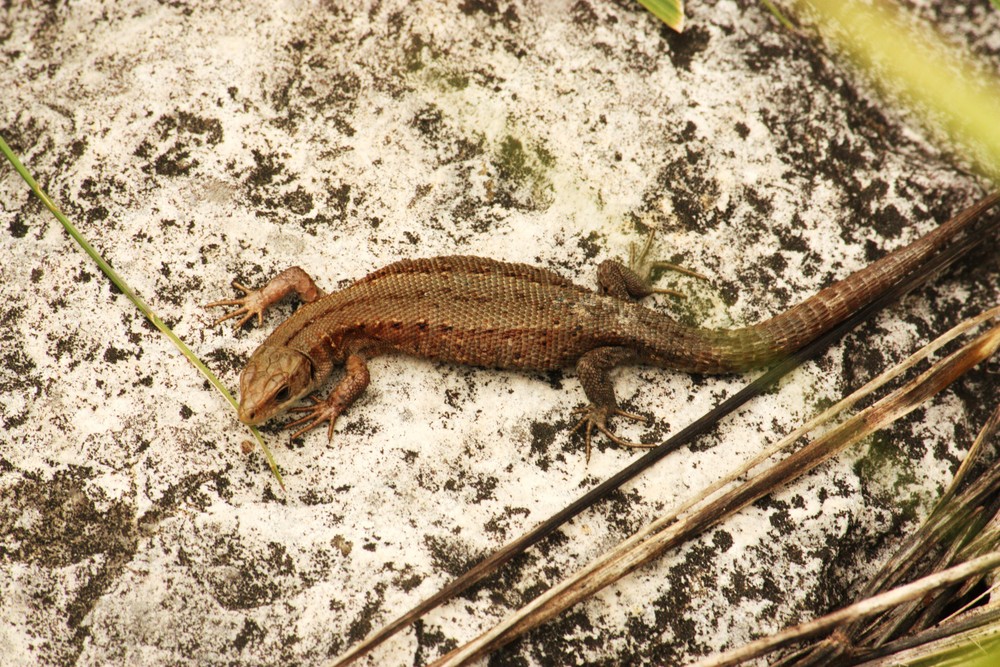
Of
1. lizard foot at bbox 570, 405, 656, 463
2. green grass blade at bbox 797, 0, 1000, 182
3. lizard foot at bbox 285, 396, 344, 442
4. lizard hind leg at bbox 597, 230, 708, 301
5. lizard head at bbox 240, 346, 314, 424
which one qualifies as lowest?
lizard foot at bbox 570, 405, 656, 463

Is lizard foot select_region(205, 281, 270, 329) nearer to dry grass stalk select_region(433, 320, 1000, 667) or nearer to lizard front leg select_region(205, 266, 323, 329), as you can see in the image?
lizard front leg select_region(205, 266, 323, 329)

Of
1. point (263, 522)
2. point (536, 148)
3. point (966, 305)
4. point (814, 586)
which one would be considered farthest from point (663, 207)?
point (263, 522)

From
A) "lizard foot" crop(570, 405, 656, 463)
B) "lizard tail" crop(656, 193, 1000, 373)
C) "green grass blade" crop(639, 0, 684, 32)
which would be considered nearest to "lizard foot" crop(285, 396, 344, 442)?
"lizard foot" crop(570, 405, 656, 463)

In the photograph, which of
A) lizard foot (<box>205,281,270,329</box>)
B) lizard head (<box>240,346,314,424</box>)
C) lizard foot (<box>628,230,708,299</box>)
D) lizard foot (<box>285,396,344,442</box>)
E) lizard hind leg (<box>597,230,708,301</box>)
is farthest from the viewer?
lizard foot (<box>628,230,708,299</box>)

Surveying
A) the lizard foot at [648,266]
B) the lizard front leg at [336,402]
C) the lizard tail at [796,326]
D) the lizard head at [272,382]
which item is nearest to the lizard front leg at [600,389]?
the lizard tail at [796,326]

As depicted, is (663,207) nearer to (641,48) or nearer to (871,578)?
(641,48)

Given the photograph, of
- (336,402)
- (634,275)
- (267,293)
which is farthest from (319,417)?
(634,275)
